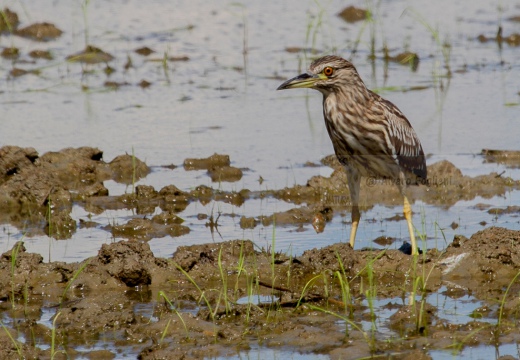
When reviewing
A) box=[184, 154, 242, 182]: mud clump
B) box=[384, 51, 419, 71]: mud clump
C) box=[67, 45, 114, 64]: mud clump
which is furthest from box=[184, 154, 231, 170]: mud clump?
box=[384, 51, 419, 71]: mud clump

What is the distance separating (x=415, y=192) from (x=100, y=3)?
9840mm

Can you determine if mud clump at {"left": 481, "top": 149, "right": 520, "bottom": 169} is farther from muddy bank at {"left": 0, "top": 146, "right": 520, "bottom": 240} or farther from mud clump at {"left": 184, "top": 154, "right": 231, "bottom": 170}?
mud clump at {"left": 184, "top": 154, "right": 231, "bottom": 170}

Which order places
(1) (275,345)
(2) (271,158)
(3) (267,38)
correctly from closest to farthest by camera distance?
(1) (275,345) < (2) (271,158) < (3) (267,38)

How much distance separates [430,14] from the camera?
17.2 metres

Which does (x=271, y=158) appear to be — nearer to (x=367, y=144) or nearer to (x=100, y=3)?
(x=367, y=144)

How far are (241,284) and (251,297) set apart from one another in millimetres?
785

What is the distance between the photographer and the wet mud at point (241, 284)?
20.9 feet

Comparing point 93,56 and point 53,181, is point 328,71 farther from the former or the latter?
point 93,56

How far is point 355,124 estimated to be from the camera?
8.20 metres

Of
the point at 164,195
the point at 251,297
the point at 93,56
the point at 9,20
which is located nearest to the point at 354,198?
the point at 251,297

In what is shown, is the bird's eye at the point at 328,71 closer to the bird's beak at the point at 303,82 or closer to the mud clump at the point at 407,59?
the bird's beak at the point at 303,82

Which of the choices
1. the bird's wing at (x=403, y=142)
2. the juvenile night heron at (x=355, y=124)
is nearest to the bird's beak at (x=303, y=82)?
the juvenile night heron at (x=355, y=124)

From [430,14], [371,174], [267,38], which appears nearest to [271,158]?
[371,174]

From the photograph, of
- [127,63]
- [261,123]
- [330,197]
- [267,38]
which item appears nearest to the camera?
[330,197]
